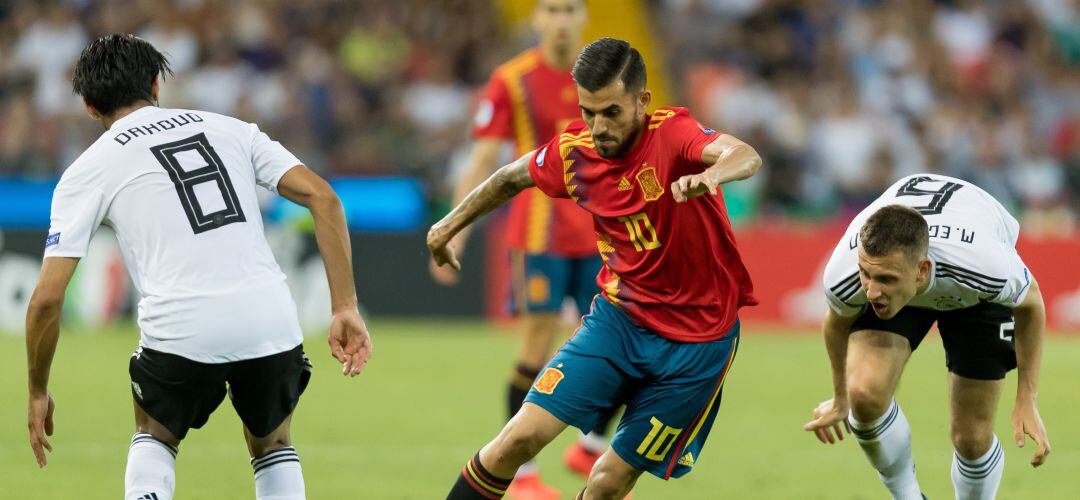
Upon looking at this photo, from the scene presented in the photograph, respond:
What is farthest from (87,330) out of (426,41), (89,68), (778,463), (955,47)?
(955,47)

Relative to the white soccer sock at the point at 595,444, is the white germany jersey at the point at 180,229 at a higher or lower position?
higher

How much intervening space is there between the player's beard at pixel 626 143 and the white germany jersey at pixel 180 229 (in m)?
1.30

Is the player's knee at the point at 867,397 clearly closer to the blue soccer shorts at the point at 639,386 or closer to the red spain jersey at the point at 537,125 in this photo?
the blue soccer shorts at the point at 639,386

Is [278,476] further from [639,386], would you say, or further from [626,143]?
[626,143]

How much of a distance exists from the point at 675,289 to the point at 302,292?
9.75 m

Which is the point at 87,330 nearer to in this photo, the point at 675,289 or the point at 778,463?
the point at 778,463

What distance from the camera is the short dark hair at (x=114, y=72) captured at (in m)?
5.25

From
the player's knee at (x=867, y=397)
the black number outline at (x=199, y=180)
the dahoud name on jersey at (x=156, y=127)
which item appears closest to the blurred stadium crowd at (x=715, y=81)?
the player's knee at (x=867, y=397)

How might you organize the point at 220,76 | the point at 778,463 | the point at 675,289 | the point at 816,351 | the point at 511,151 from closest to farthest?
1. the point at 675,289
2. the point at 778,463
3. the point at 816,351
4. the point at 511,151
5. the point at 220,76

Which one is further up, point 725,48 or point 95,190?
point 95,190

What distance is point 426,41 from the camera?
1911 centimetres

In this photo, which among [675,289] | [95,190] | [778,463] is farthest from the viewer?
[778,463]

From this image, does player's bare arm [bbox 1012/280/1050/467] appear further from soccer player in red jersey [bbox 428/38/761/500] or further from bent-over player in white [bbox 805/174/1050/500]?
soccer player in red jersey [bbox 428/38/761/500]

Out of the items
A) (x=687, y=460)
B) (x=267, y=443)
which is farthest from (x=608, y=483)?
(x=267, y=443)
